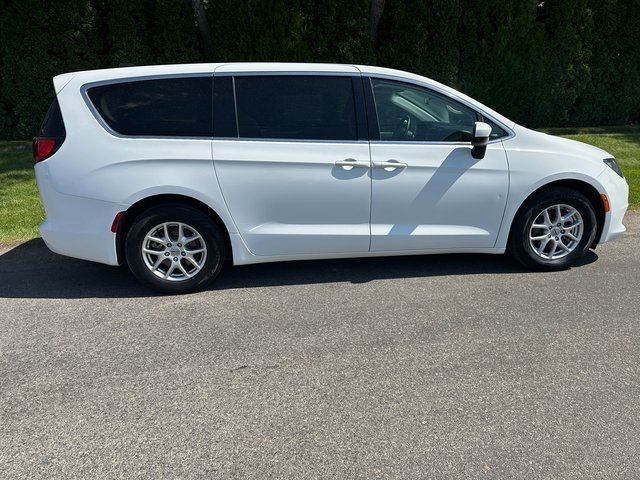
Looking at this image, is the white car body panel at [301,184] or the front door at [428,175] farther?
the front door at [428,175]

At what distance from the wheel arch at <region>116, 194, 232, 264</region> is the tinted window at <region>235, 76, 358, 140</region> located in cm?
65

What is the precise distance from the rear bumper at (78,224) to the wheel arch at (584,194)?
3297 millimetres

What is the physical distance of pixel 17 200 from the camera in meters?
6.87

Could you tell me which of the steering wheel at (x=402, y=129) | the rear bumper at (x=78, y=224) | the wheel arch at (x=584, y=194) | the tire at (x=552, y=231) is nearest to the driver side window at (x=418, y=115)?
the steering wheel at (x=402, y=129)

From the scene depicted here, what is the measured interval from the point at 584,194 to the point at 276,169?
274 centimetres

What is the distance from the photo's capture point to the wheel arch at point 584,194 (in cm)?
455

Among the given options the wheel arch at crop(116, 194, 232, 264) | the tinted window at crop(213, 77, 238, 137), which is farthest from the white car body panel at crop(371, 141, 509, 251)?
the wheel arch at crop(116, 194, 232, 264)

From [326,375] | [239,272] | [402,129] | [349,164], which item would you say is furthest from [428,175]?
[326,375]

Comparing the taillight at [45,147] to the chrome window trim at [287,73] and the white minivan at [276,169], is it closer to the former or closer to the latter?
the white minivan at [276,169]

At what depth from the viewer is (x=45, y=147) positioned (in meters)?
4.08

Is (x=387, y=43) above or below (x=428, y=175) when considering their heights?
above

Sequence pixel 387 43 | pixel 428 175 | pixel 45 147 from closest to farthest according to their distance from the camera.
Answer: pixel 45 147 < pixel 428 175 < pixel 387 43

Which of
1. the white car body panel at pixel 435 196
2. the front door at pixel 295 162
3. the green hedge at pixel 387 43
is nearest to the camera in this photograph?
the front door at pixel 295 162

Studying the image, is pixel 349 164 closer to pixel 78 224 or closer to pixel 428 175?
pixel 428 175
